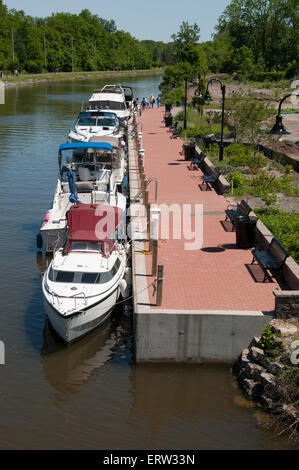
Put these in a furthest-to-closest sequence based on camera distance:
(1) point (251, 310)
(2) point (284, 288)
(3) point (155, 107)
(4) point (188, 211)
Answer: (3) point (155, 107), (4) point (188, 211), (2) point (284, 288), (1) point (251, 310)

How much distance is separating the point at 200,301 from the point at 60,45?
14133 centimetres

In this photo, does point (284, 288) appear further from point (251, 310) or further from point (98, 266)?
point (98, 266)

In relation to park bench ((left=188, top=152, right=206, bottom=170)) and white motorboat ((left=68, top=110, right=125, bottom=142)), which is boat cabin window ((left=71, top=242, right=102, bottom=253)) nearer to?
park bench ((left=188, top=152, right=206, bottom=170))

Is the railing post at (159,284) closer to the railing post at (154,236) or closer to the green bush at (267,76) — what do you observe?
the railing post at (154,236)

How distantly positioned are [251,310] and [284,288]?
1.63 m

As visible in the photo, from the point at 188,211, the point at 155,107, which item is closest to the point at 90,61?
the point at 155,107

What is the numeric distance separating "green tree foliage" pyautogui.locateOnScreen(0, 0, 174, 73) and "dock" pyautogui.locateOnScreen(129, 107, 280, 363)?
10636 cm

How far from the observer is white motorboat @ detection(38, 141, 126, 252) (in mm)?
19312

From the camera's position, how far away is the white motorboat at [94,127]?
30781mm

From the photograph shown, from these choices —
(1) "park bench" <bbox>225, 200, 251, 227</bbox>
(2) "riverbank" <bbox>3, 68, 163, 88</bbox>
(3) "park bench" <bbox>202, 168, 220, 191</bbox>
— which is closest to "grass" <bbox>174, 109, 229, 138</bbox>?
(3) "park bench" <bbox>202, 168, 220, 191</bbox>

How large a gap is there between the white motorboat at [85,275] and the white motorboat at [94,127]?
46.3ft

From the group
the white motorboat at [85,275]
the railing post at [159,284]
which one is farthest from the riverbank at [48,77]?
the railing post at [159,284]

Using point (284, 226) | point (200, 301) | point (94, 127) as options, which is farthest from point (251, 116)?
point (200, 301)

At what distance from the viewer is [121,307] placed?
16.7 metres
